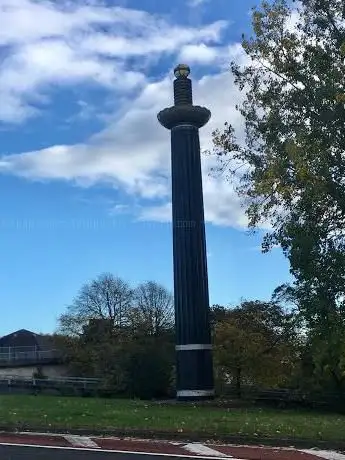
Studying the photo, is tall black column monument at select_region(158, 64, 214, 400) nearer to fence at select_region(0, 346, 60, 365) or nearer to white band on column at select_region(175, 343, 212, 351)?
white band on column at select_region(175, 343, 212, 351)

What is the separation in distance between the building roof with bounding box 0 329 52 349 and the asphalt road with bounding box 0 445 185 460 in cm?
7161

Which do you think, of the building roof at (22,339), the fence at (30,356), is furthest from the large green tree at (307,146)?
the building roof at (22,339)

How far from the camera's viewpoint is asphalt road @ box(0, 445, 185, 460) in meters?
11.2

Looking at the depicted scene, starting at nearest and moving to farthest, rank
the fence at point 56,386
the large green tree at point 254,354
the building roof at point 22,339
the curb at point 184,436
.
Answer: the curb at point 184,436 < the large green tree at point 254,354 < the fence at point 56,386 < the building roof at point 22,339

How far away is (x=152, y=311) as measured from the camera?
68.1 metres

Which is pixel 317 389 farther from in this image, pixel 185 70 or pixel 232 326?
pixel 185 70

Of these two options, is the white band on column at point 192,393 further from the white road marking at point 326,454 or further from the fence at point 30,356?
the fence at point 30,356

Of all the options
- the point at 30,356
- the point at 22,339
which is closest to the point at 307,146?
the point at 30,356

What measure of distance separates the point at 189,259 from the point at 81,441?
22108 millimetres

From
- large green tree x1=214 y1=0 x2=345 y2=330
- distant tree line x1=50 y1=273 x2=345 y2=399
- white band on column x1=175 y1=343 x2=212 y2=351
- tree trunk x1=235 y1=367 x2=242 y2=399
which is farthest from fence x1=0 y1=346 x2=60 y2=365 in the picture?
large green tree x1=214 y1=0 x2=345 y2=330

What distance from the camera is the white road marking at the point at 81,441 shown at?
1292cm

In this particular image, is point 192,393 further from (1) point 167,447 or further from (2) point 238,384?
(1) point 167,447

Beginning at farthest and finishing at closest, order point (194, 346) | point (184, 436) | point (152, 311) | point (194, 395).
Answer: point (152, 311) < point (194, 346) < point (194, 395) < point (184, 436)

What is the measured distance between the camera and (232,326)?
40594 mm
